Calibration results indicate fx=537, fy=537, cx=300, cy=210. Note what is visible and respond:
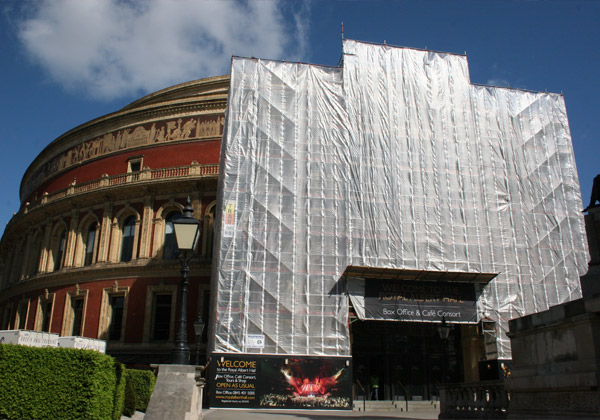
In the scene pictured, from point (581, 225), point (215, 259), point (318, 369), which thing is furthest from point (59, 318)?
point (581, 225)

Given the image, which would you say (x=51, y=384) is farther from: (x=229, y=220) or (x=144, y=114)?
(x=144, y=114)

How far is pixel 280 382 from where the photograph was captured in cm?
1994

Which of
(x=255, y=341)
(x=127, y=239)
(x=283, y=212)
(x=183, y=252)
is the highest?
(x=127, y=239)

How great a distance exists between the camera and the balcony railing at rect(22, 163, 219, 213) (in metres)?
28.8

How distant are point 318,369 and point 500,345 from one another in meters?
7.58

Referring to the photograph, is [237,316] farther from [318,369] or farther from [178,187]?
[178,187]

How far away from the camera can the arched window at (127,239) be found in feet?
96.3

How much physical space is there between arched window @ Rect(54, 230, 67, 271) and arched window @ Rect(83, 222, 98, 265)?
1.84 m

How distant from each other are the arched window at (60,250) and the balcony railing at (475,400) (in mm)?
25415

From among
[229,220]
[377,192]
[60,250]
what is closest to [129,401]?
[229,220]

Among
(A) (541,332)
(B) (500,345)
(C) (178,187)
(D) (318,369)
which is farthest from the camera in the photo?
(C) (178,187)

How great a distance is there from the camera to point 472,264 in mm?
22484

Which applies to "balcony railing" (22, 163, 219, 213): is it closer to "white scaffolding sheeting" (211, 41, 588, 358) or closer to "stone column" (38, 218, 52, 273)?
"stone column" (38, 218, 52, 273)

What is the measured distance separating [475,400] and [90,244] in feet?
81.2
